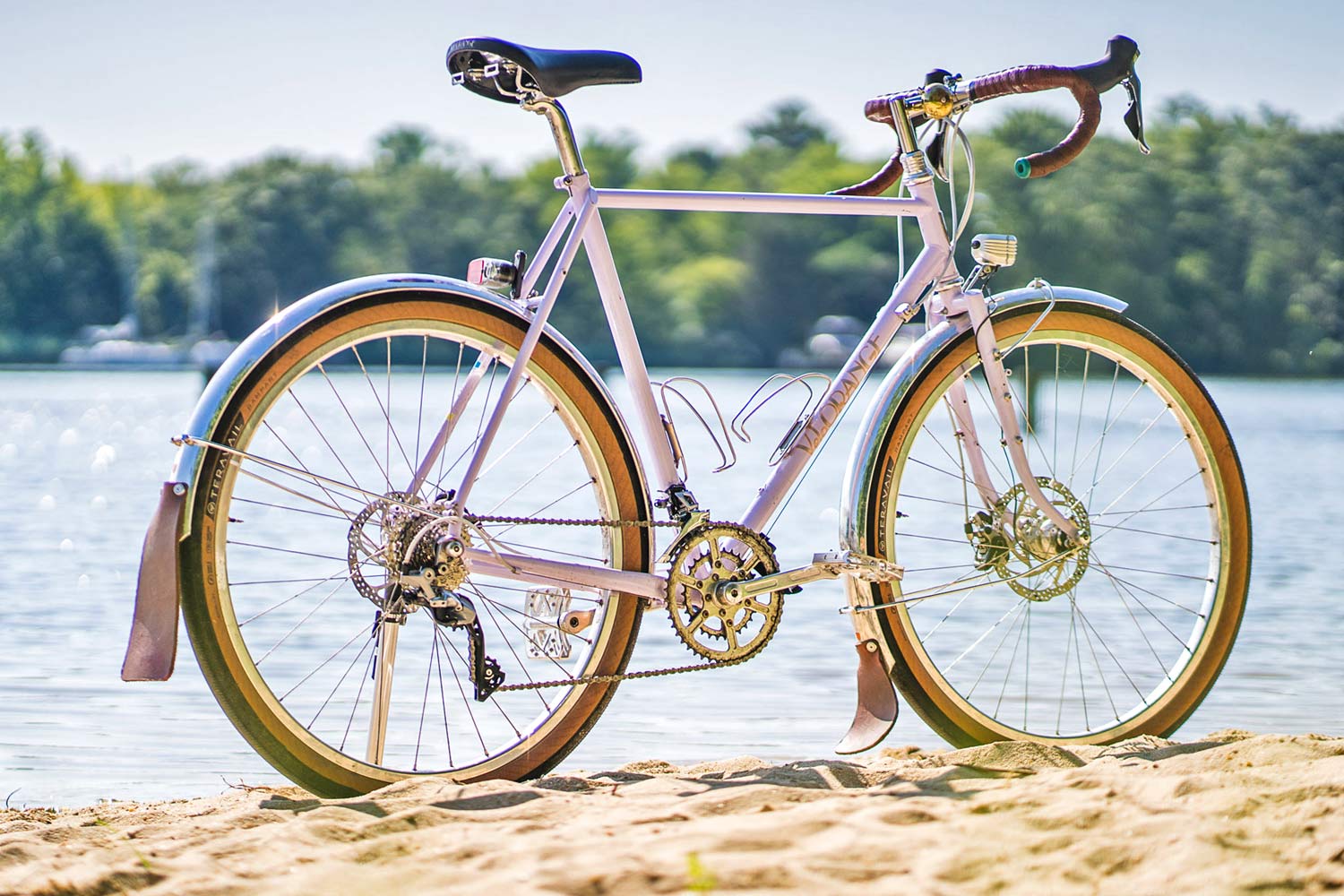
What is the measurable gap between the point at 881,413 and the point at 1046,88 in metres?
0.84

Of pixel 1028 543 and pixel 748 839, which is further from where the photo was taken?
pixel 1028 543

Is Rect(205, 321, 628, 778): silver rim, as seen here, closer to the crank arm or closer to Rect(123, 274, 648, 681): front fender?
Rect(123, 274, 648, 681): front fender

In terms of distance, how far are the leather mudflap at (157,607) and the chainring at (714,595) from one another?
100 cm

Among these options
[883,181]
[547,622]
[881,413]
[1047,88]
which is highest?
[1047,88]

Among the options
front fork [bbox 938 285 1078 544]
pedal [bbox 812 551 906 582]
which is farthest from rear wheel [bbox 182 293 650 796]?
front fork [bbox 938 285 1078 544]

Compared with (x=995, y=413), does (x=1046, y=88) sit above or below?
above

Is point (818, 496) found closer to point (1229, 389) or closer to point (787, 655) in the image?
point (787, 655)

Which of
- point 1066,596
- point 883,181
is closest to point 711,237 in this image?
point 1066,596

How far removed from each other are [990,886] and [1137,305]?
162 feet

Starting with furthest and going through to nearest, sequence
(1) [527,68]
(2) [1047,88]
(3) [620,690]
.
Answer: (3) [620,690] < (2) [1047,88] < (1) [527,68]

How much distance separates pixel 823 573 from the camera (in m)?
3.42

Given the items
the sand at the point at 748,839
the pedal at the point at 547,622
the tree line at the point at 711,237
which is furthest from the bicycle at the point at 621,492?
the tree line at the point at 711,237

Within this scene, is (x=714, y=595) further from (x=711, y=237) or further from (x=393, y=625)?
(x=711, y=237)

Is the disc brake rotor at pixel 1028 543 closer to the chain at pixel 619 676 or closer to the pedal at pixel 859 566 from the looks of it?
the pedal at pixel 859 566
